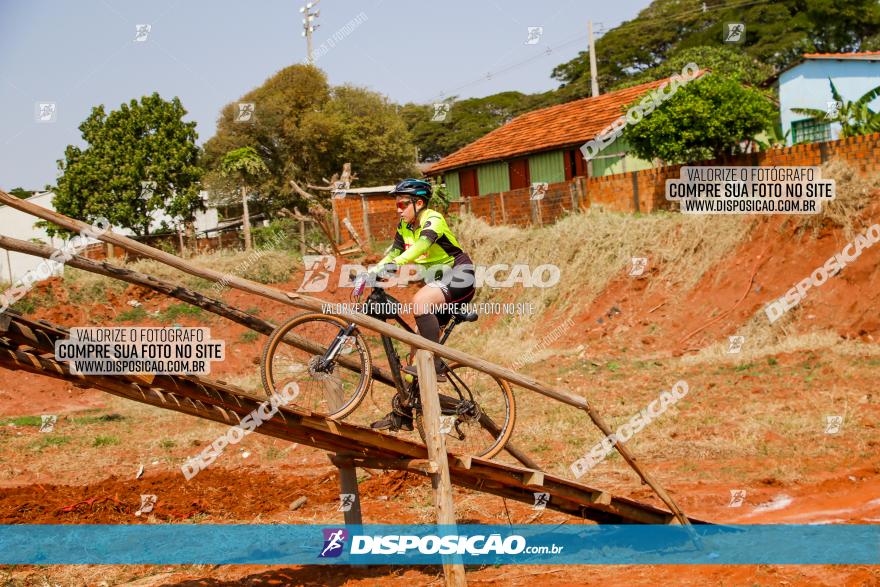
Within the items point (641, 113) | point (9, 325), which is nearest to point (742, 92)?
point (641, 113)

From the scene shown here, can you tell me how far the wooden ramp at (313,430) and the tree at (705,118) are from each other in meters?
18.2

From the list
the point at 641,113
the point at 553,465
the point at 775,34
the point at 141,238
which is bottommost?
the point at 553,465

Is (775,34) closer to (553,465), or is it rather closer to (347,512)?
(553,465)

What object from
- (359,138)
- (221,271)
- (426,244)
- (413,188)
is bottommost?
(221,271)

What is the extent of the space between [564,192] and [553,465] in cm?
1573

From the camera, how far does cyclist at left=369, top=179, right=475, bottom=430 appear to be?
7.66 metres

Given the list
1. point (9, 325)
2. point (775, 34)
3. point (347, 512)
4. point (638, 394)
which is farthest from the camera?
point (775, 34)

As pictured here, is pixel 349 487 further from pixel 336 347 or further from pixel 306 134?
pixel 306 134

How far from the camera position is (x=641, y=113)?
26.3 m

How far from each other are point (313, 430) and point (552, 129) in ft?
96.2

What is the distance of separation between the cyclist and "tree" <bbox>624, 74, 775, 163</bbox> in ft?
60.4

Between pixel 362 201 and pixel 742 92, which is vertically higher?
pixel 742 92

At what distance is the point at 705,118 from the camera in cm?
2444

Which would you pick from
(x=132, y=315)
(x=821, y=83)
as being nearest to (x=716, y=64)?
(x=821, y=83)
